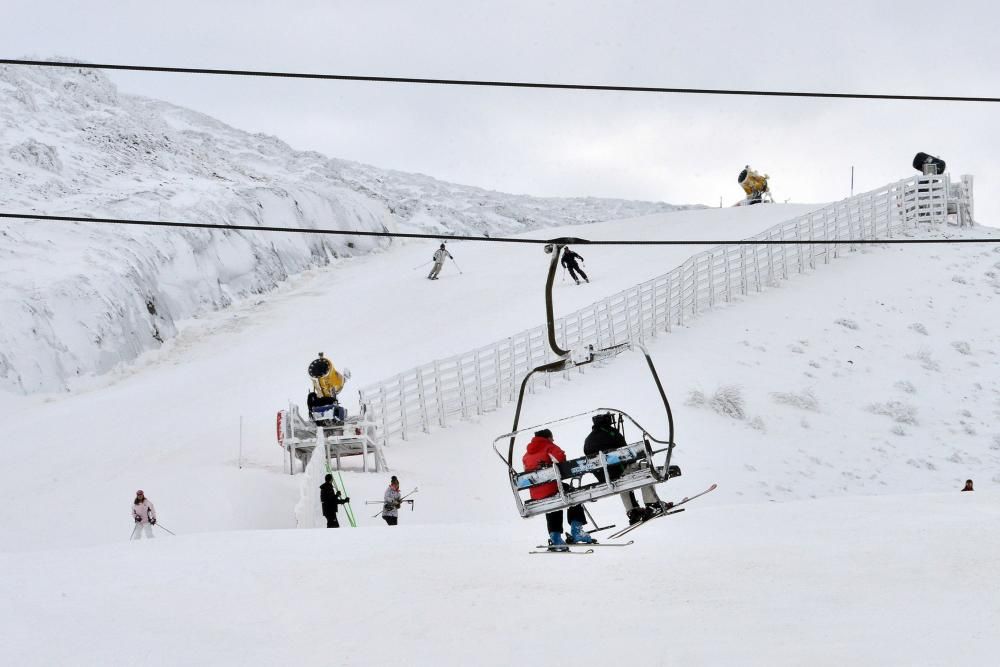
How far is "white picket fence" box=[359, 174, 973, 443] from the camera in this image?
88.6 feet

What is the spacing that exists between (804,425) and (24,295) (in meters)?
21.5

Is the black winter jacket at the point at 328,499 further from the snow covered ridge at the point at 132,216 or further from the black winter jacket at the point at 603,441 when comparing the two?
the snow covered ridge at the point at 132,216

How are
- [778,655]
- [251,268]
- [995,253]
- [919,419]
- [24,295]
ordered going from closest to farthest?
[778,655] → [919,419] → [24,295] → [995,253] → [251,268]

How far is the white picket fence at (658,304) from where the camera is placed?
27.0 meters

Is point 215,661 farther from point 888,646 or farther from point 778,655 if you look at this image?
point 888,646

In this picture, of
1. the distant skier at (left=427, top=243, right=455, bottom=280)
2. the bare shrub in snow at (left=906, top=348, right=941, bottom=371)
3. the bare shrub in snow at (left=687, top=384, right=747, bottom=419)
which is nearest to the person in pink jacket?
the bare shrub in snow at (left=687, top=384, right=747, bottom=419)

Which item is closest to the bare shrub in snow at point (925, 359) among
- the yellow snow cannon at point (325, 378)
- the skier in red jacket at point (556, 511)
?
the yellow snow cannon at point (325, 378)

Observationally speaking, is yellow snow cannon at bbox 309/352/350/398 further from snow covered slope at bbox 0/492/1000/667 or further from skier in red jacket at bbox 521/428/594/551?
skier in red jacket at bbox 521/428/594/551

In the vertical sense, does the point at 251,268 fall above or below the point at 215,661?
above

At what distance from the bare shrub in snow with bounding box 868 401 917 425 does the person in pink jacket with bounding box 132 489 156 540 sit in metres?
17.1

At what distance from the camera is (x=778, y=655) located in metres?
7.98

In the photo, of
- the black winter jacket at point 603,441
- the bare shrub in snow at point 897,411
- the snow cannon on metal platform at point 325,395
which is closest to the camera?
the black winter jacket at point 603,441

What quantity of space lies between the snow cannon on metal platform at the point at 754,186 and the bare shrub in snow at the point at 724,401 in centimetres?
2919

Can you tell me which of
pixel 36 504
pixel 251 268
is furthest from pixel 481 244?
pixel 36 504
